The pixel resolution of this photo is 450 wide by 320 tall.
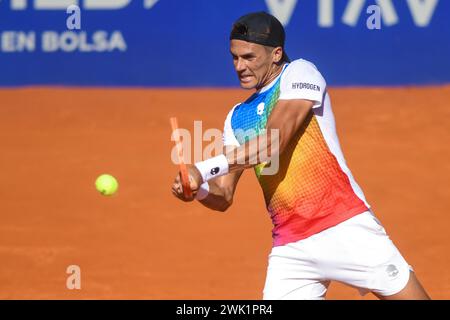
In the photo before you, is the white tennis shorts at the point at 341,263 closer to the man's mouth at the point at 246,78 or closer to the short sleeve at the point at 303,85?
the short sleeve at the point at 303,85

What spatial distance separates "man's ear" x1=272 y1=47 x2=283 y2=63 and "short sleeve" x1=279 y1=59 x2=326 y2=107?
264 millimetres

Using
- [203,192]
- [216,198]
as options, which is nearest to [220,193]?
[216,198]

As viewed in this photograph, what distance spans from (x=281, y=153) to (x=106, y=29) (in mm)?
8642

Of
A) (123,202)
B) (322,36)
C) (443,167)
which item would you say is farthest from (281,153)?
(322,36)

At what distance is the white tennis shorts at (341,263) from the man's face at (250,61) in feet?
3.49

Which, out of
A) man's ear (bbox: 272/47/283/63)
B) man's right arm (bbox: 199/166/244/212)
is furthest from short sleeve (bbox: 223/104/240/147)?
man's ear (bbox: 272/47/283/63)

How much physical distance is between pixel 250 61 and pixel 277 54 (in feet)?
0.67

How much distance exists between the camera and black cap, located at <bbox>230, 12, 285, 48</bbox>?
21.5ft

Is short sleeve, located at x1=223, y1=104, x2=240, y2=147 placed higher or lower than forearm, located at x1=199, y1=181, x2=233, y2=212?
higher

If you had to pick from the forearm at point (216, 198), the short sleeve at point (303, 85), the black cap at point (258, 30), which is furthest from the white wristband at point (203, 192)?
the black cap at point (258, 30)

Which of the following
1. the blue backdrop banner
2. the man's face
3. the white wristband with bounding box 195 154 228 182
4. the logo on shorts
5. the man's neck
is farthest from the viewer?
the blue backdrop banner

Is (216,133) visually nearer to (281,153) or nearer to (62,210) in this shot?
(62,210)

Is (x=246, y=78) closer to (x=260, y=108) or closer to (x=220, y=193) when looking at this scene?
(x=260, y=108)

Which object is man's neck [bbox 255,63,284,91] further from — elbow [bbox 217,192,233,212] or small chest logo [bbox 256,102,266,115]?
elbow [bbox 217,192,233,212]
